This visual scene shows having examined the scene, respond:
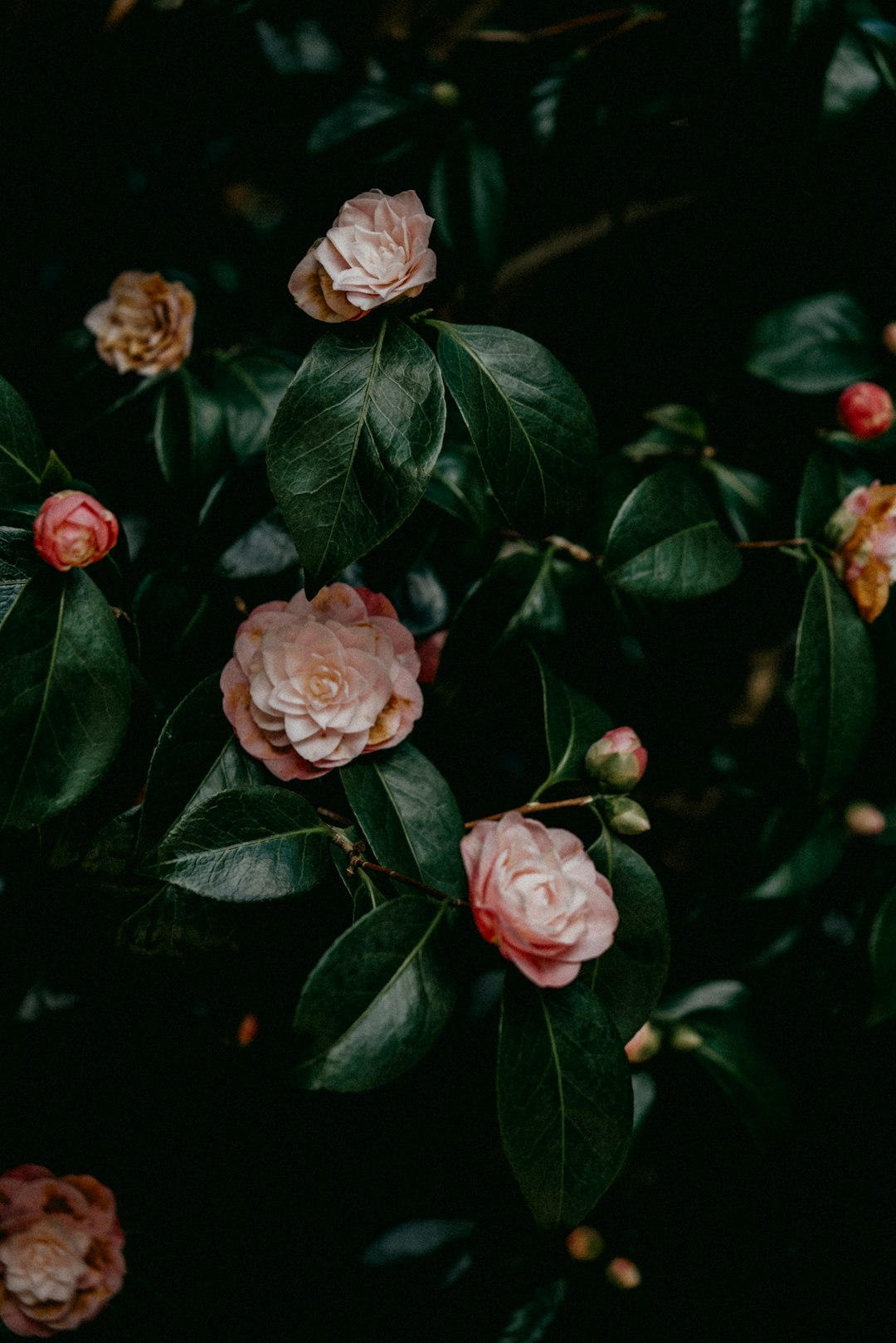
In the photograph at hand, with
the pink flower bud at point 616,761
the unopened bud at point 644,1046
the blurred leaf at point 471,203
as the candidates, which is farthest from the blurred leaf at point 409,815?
the blurred leaf at point 471,203

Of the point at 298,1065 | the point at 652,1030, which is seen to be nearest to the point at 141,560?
the point at 298,1065

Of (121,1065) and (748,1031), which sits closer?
(121,1065)

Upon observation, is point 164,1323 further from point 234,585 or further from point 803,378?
point 803,378

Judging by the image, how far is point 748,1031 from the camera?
900 millimetres

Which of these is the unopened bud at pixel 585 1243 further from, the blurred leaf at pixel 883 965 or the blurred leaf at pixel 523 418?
the blurred leaf at pixel 523 418

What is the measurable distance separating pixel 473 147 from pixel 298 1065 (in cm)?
93

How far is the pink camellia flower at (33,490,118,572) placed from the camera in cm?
47

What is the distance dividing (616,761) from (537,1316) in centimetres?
72

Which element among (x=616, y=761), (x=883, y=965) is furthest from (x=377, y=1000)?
(x=883, y=965)

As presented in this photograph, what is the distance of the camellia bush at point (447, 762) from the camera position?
1.59 feet

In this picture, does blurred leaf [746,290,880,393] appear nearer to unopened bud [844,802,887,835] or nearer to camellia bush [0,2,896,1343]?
camellia bush [0,2,896,1343]

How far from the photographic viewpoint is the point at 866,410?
774 mm

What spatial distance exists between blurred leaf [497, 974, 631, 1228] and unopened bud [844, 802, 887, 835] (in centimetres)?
59

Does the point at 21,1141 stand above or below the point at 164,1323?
above
